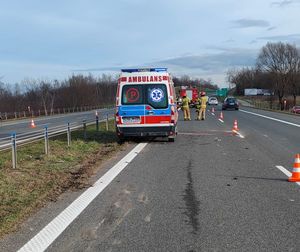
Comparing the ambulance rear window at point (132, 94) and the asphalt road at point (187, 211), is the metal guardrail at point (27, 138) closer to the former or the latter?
the ambulance rear window at point (132, 94)

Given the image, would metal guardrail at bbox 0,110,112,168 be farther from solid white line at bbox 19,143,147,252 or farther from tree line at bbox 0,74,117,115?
tree line at bbox 0,74,117,115

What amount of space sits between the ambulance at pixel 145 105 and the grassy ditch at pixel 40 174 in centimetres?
97

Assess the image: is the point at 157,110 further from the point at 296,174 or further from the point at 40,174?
the point at 296,174

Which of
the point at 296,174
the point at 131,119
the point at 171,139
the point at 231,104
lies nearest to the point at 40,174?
the point at 296,174

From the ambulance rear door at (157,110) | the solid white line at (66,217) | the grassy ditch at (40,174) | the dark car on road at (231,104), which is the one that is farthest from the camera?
the dark car on road at (231,104)

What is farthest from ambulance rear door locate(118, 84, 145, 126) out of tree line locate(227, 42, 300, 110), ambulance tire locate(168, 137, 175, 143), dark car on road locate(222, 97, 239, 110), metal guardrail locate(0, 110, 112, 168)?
tree line locate(227, 42, 300, 110)

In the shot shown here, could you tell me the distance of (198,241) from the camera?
210 inches

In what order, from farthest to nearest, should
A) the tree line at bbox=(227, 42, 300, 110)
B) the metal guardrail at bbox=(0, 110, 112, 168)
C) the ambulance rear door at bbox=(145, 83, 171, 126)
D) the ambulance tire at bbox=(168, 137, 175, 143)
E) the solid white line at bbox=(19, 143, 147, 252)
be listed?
the tree line at bbox=(227, 42, 300, 110) < the ambulance tire at bbox=(168, 137, 175, 143) < the ambulance rear door at bbox=(145, 83, 171, 126) < the metal guardrail at bbox=(0, 110, 112, 168) < the solid white line at bbox=(19, 143, 147, 252)

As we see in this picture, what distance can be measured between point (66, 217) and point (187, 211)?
166cm

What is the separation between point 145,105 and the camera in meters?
17.1

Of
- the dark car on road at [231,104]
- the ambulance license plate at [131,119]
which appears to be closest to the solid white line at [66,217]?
the ambulance license plate at [131,119]

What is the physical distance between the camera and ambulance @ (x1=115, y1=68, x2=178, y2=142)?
55.9 feet

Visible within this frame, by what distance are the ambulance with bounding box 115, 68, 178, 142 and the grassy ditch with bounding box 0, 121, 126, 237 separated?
38.3 inches

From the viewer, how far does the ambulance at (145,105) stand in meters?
17.0
